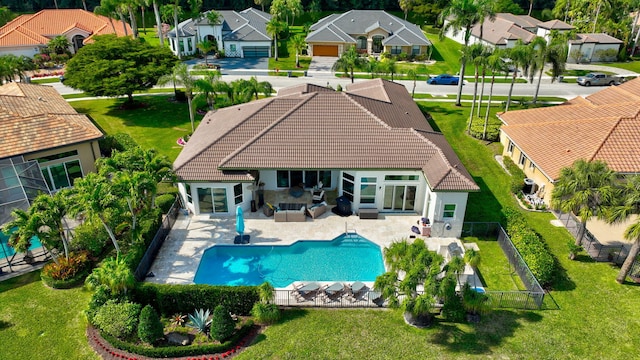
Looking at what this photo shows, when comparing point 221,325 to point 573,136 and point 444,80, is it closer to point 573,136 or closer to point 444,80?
point 573,136

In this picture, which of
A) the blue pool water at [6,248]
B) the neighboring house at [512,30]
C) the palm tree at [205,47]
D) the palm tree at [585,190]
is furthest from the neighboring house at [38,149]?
the neighboring house at [512,30]

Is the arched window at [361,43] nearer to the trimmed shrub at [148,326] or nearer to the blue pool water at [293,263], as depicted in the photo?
the blue pool water at [293,263]

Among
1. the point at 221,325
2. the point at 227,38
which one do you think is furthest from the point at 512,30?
the point at 221,325

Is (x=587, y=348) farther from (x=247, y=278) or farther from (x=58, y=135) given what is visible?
(x=58, y=135)

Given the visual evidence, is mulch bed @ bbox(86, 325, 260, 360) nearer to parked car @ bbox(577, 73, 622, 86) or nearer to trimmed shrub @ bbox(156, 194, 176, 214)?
trimmed shrub @ bbox(156, 194, 176, 214)

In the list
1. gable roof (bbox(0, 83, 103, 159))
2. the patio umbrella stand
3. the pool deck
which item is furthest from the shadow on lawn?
gable roof (bbox(0, 83, 103, 159))

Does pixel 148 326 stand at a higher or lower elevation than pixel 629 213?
lower
